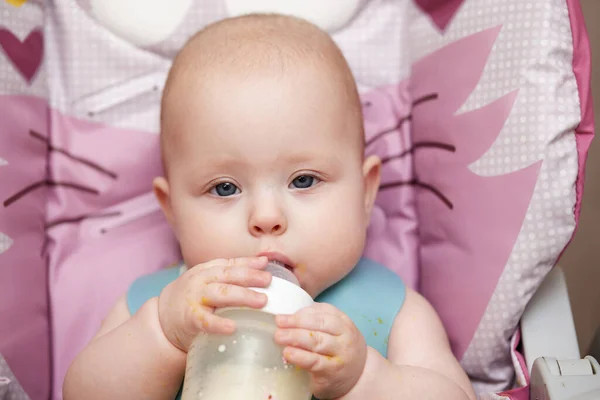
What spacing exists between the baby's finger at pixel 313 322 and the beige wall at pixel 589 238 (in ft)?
2.37

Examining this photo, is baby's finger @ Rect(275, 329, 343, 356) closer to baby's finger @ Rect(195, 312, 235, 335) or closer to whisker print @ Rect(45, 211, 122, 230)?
baby's finger @ Rect(195, 312, 235, 335)

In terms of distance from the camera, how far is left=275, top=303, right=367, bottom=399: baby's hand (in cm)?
70

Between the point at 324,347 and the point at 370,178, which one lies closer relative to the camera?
the point at 324,347

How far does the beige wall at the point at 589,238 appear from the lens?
1.37m

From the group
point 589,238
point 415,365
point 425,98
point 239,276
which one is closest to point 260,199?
point 239,276

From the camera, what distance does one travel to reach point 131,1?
1235 millimetres

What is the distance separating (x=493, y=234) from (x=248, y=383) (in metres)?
0.45

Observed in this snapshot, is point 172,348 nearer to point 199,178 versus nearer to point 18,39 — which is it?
point 199,178

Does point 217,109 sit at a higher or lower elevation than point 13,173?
higher

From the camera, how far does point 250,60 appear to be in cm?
93

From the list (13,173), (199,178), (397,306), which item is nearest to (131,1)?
(13,173)

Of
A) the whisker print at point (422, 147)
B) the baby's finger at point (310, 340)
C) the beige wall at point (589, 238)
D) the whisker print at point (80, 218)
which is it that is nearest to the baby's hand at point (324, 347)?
the baby's finger at point (310, 340)

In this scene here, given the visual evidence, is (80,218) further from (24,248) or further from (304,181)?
(304,181)

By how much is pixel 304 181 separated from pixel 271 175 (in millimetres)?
54
